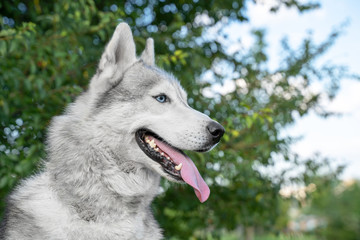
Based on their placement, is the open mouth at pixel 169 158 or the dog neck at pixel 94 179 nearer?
the dog neck at pixel 94 179

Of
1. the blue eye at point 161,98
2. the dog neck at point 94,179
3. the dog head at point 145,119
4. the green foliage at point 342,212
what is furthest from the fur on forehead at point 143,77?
the green foliage at point 342,212

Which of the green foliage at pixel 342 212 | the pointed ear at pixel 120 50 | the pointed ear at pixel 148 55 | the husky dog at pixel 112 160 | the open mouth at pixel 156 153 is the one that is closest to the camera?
the husky dog at pixel 112 160

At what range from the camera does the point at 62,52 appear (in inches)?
172

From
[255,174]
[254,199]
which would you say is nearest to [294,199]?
[254,199]

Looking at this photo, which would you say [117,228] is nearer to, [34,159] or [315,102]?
[34,159]

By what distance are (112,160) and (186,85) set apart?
7.27ft

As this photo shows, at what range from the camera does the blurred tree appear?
442 cm

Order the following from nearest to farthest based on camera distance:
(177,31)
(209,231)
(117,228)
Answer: (117,228)
(177,31)
(209,231)

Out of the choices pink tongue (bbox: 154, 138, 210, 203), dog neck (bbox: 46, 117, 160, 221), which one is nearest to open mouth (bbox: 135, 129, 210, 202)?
pink tongue (bbox: 154, 138, 210, 203)

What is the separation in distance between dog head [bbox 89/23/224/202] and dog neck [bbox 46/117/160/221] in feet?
0.34

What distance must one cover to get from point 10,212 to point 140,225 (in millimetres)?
945

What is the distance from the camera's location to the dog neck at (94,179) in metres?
2.79

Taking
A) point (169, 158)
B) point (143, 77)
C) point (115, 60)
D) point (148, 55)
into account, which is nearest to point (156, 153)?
point (169, 158)

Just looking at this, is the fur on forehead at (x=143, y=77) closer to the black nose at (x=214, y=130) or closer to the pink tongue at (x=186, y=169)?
the pink tongue at (x=186, y=169)
